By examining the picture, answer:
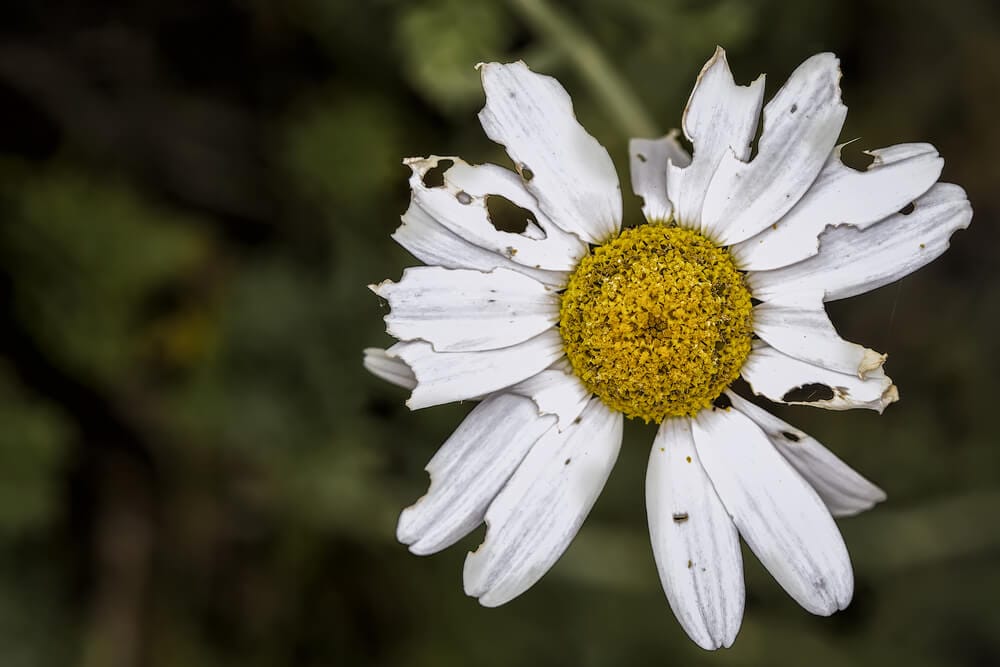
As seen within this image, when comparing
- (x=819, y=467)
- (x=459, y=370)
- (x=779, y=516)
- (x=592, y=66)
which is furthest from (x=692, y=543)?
(x=592, y=66)

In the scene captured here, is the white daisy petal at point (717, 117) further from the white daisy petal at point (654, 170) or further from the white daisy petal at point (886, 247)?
the white daisy petal at point (886, 247)

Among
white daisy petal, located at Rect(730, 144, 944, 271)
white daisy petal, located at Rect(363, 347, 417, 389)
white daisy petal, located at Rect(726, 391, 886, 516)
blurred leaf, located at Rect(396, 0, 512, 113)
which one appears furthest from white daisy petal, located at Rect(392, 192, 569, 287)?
blurred leaf, located at Rect(396, 0, 512, 113)

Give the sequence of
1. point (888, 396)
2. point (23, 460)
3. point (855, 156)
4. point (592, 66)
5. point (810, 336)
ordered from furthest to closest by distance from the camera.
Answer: point (855, 156), point (23, 460), point (592, 66), point (810, 336), point (888, 396)

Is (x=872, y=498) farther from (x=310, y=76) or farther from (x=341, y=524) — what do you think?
(x=310, y=76)

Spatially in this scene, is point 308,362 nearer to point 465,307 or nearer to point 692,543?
point 465,307

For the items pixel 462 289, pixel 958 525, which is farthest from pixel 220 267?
pixel 958 525

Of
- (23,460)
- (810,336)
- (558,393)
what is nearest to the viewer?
(810,336)
